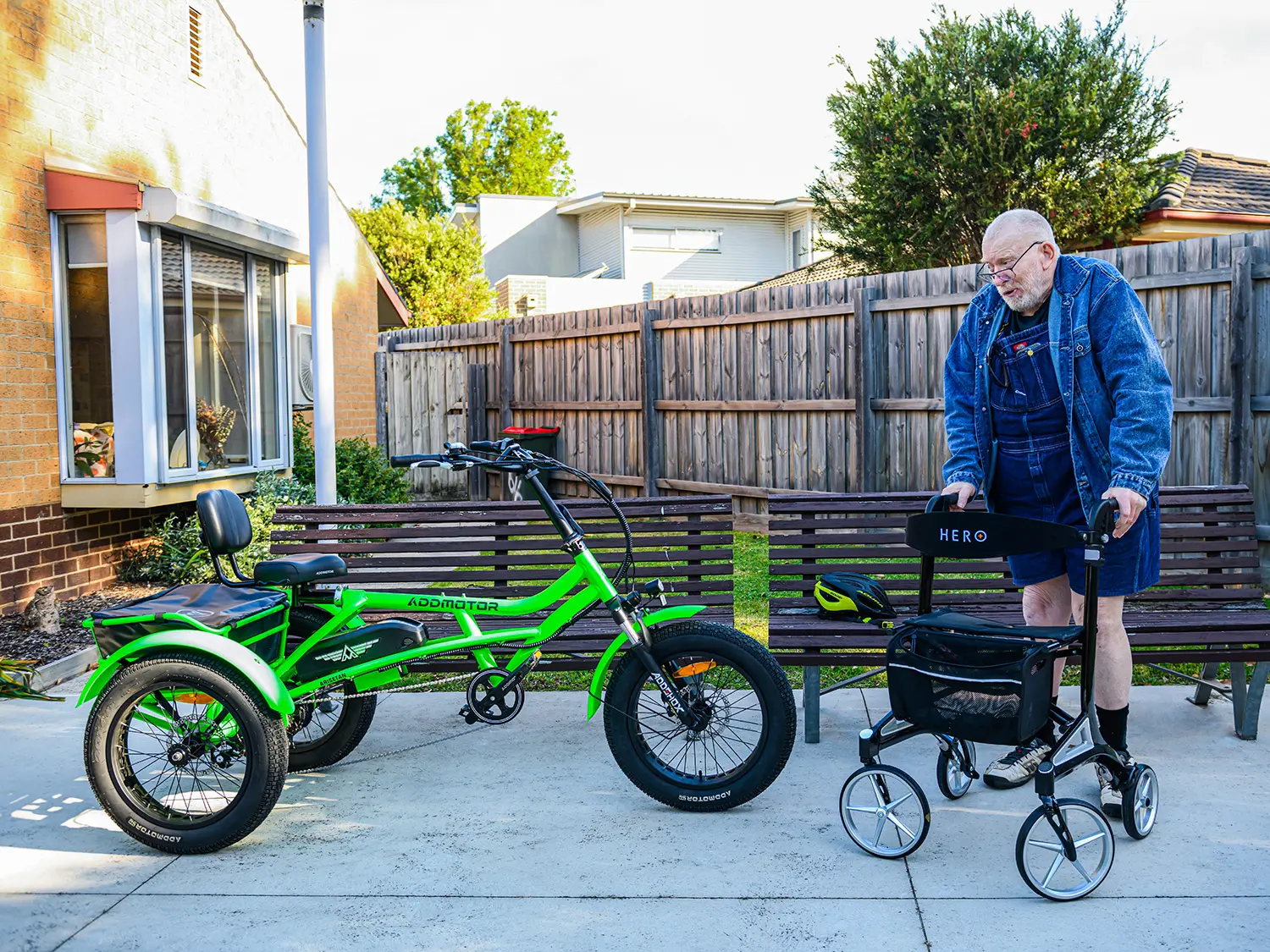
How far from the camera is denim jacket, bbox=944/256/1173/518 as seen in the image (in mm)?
3562

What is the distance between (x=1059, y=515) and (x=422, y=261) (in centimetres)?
2728

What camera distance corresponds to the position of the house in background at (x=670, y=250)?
32.8 meters

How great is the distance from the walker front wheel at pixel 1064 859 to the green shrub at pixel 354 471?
8.48 meters

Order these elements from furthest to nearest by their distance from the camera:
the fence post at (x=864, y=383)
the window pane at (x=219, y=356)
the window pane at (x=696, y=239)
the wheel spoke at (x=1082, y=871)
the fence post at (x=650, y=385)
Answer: the window pane at (x=696, y=239), the fence post at (x=650, y=385), the fence post at (x=864, y=383), the window pane at (x=219, y=356), the wheel spoke at (x=1082, y=871)

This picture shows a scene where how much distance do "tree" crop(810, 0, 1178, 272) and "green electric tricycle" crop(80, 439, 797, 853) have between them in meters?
14.6

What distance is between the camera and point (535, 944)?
312 centimetres

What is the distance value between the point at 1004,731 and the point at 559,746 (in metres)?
2.12

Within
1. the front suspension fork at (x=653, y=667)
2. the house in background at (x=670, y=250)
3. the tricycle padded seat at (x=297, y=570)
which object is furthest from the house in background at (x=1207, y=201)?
the house in background at (x=670, y=250)

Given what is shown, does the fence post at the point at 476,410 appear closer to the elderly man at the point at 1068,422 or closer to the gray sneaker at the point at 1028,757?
the elderly man at the point at 1068,422

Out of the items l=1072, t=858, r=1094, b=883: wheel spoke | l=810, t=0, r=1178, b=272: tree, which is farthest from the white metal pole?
l=810, t=0, r=1178, b=272: tree

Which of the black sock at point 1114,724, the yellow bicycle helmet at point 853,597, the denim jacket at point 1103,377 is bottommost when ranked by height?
the black sock at point 1114,724

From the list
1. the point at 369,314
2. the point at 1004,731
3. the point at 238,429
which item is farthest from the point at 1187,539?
the point at 369,314

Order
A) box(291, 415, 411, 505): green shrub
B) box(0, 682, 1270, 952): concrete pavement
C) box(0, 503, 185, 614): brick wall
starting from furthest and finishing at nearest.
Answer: box(291, 415, 411, 505): green shrub → box(0, 503, 185, 614): brick wall → box(0, 682, 1270, 952): concrete pavement

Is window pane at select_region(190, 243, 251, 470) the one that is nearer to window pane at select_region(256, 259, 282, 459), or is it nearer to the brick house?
the brick house
